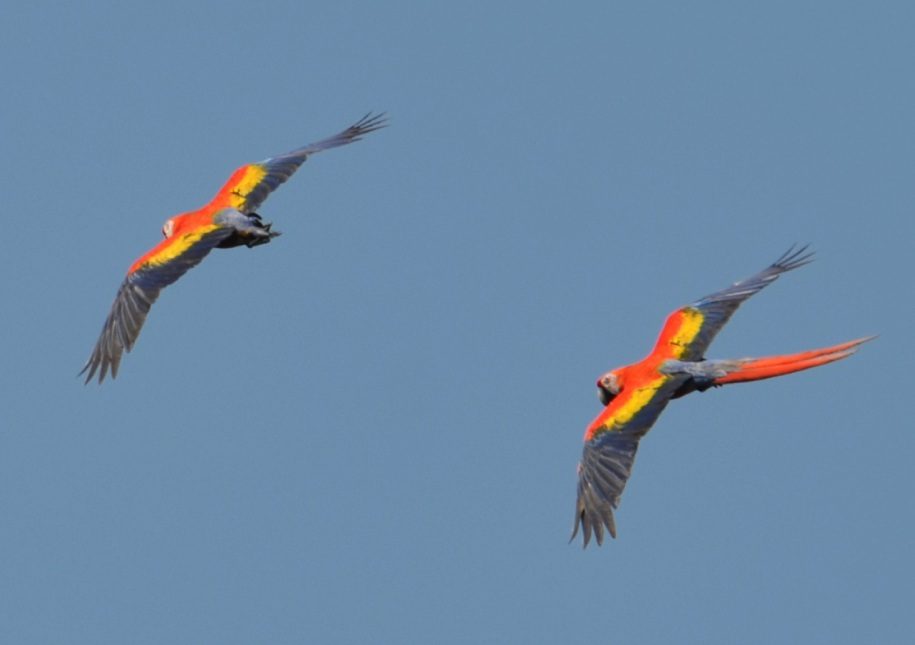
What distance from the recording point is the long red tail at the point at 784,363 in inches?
1185

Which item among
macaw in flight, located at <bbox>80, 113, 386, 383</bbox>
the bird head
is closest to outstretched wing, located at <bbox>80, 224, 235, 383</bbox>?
macaw in flight, located at <bbox>80, 113, 386, 383</bbox>

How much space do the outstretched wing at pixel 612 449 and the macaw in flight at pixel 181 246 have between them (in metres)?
6.87

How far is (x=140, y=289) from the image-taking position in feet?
109

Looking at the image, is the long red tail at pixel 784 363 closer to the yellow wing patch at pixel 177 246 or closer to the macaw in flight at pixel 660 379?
the macaw in flight at pixel 660 379

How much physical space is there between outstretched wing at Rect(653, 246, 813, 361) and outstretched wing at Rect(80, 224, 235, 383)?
7513mm

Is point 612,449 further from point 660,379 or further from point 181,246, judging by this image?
point 181,246

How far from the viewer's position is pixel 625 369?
104ft

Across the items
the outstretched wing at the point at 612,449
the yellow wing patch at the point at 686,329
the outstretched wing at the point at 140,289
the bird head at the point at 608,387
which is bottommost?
the outstretched wing at the point at 612,449

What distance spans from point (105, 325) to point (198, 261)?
1.80 metres

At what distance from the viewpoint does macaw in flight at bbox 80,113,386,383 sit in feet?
109

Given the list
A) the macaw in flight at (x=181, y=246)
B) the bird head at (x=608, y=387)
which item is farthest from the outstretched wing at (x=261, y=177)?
the bird head at (x=608, y=387)

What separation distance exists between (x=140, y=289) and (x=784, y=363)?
33.5 feet

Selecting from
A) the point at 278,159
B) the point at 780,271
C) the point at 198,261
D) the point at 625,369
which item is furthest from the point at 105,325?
the point at 780,271

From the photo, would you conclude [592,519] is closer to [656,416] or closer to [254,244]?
[656,416]
